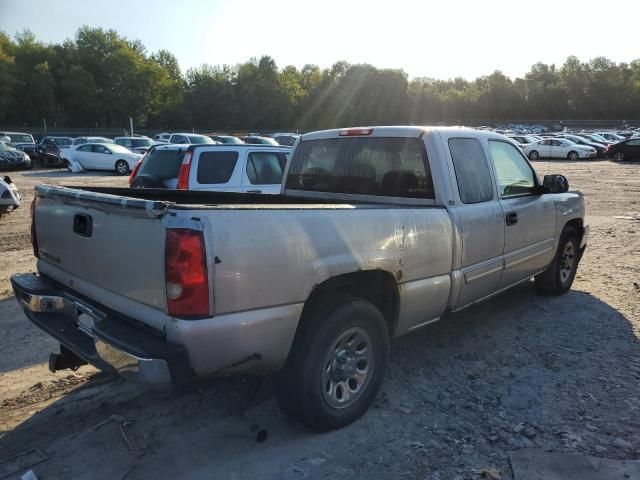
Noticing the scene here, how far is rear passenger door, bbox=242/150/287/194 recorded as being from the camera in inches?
349

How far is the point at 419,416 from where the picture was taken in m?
3.60

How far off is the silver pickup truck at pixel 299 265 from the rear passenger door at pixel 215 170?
3.66 m

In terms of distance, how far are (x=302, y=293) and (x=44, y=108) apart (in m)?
76.0

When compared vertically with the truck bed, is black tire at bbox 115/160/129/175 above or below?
below

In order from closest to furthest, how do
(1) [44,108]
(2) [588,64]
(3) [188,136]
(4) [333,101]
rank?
(3) [188,136], (1) [44,108], (4) [333,101], (2) [588,64]

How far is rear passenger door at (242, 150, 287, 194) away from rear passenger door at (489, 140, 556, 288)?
4580 mm

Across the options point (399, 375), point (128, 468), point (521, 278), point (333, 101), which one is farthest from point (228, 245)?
point (333, 101)

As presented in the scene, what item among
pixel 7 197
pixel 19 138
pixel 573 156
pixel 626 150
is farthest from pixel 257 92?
pixel 7 197

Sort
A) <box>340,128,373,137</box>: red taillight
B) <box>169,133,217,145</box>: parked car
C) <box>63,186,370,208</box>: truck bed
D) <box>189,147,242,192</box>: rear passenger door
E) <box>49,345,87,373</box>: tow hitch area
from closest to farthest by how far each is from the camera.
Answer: <box>49,345,87,373</box>: tow hitch area → <box>340,128,373,137</box>: red taillight → <box>63,186,370,208</box>: truck bed → <box>189,147,242,192</box>: rear passenger door → <box>169,133,217,145</box>: parked car

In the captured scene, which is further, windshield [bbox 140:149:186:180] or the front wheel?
the front wheel

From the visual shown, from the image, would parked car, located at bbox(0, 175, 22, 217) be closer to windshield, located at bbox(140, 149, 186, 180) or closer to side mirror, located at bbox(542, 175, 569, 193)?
windshield, located at bbox(140, 149, 186, 180)

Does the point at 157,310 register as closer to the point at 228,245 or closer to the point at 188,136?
the point at 228,245

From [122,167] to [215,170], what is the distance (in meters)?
18.5

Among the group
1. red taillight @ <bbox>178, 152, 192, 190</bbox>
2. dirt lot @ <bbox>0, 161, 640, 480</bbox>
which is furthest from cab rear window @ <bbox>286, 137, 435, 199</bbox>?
red taillight @ <bbox>178, 152, 192, 190</bbox>
